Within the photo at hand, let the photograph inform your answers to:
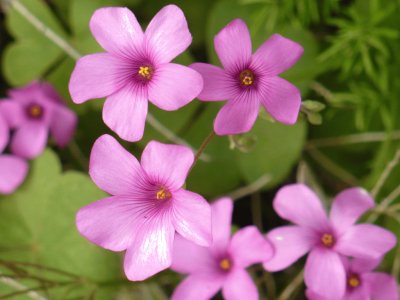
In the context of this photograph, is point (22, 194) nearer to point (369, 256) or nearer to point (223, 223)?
point (223, 223)

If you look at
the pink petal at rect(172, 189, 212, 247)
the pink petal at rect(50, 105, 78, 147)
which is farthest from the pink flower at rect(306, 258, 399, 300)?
the pink petal at rect(50, 105, 78, 147)

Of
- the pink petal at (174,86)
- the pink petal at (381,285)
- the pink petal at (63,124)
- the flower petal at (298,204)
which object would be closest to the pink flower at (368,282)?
the pink petal at (381,285)

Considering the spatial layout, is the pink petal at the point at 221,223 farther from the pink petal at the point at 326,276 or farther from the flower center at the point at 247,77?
the flower center at the point at 247,77

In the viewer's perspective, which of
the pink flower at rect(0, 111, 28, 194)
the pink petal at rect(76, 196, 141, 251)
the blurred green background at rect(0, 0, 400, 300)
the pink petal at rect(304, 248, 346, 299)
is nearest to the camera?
the pink petal at rect(76, 196, 141, 251)

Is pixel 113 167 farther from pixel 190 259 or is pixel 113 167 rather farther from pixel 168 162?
pixel 190 259

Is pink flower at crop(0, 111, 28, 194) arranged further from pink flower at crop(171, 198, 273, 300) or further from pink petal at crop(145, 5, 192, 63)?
pink petal at crop(145, 5, 192, 63)

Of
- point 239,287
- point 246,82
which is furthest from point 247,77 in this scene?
point 239,287
